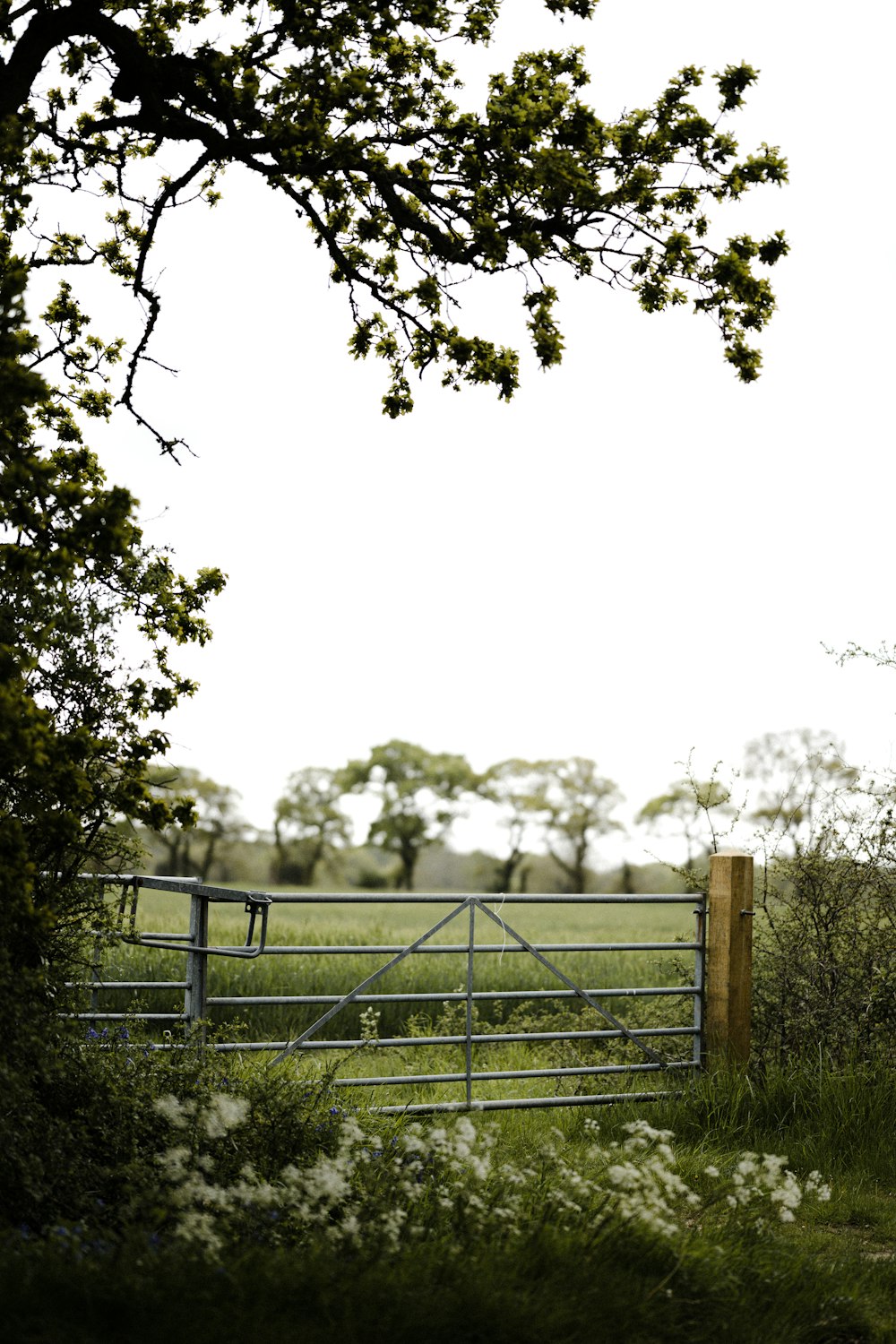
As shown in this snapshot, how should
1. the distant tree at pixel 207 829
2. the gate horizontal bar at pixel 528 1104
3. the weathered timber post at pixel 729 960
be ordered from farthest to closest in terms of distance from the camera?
the distant tree at pixel 207 829 → the weathered timber post at pixel 729 960 → the gate horizontal bar at pixel 528 1104

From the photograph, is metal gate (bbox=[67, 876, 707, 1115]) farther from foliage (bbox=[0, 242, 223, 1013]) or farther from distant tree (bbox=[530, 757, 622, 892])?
distant tree (bbox=[530, 757, 622, 892])

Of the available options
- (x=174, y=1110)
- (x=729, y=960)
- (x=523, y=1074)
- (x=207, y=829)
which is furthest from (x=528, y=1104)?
(x=207, y=829)

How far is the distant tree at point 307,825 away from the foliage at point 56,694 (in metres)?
42.1

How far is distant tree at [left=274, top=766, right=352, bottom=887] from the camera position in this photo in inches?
1925

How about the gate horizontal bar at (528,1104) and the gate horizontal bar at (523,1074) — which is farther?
the gate horizontal bar at (528,1104)

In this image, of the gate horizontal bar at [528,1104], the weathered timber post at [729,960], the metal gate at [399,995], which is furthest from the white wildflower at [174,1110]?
the weathered timber post at [729,960]

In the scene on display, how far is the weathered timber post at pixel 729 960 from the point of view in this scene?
7.27 m

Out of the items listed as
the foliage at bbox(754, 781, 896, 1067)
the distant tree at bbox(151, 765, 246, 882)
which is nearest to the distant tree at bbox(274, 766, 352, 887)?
the distant tree at bbox(151, 765, 246, 882)

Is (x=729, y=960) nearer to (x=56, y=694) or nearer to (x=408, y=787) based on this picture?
(x=56, y=694)

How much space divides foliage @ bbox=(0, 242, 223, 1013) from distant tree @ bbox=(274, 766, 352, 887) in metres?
42.1

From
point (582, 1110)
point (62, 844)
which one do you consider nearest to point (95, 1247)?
point (62, 844)

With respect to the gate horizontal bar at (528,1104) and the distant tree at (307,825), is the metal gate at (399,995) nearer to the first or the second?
the gate horizontal bar at (528,1104)

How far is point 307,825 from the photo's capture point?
167 feet

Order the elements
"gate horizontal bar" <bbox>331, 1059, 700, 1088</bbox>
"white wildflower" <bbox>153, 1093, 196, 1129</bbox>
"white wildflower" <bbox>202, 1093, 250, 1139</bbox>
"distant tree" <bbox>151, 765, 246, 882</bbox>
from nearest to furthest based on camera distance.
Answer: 1. "white wildflower" <bbox>202, 1093, 250, 1139</bbox>
2. "white wildflower" <bbox>153, 1093, 196, 1129</bbox>
3. "gate horizontal bar" <bbox>331, 1059, 700, 1088</bbox>
4. "distant tree" <bbox>151, 765, 246, 882</bbox>
